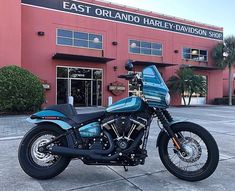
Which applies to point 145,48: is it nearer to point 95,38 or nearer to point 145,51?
point 145,51

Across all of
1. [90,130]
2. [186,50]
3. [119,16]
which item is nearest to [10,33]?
[119,16]

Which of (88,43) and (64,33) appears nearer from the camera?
(64,33)

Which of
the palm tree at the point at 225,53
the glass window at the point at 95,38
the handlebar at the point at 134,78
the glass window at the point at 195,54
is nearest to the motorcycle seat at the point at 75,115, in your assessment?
the handlebar at the point at 134,78

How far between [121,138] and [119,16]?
1785 cm

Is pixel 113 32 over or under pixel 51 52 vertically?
over

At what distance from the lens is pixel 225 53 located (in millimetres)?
24453

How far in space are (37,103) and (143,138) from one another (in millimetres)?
10476

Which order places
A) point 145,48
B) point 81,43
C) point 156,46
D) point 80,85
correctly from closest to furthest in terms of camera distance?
point 81,43
point 80,85
point 145,48
point 156,46

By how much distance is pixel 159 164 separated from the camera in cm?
453

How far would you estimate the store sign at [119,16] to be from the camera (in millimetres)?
17748

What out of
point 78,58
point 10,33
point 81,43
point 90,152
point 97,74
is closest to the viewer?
point 90,152

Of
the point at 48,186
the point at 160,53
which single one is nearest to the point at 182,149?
the point at 48,186

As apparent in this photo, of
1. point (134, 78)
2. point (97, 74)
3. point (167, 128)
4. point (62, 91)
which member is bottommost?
point (167, 128)

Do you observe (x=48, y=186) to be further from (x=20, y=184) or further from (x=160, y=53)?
(x=160, y=53)
